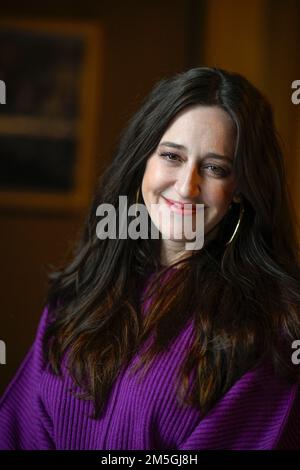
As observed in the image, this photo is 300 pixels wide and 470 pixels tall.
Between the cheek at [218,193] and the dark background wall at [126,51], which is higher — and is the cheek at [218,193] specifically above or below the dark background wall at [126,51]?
below

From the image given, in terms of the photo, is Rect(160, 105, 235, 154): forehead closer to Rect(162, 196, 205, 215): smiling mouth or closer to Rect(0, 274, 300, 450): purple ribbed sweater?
Rect(162, 196, 205, 215): smiling mouth

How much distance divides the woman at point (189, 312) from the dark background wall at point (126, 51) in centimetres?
185

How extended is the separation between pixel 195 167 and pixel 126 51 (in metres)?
2.47

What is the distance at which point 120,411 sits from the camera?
4.00 feet

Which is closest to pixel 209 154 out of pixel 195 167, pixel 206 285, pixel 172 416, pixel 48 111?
pixel 195 167

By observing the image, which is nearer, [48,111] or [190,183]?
[190,183]

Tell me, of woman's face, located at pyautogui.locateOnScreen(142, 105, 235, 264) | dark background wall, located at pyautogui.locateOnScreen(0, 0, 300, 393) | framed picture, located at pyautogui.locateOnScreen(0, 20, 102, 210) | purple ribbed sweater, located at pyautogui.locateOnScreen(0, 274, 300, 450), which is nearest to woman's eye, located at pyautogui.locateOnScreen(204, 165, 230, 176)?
woman's face, located at pyautogui.locateOnScreen(142, 105, 235, 264)

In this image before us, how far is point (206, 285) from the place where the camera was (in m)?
1.29

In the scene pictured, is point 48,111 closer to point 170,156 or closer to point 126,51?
point 126,51

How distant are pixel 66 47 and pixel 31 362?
2.42m

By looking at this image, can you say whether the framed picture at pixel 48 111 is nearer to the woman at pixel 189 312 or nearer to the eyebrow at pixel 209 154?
the woman at pixel 189 312

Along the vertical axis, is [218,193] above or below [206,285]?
above

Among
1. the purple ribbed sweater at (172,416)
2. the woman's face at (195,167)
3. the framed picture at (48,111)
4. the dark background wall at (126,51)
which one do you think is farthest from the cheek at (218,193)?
the framed picture at (48,111)

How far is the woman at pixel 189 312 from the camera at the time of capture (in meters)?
1.19
